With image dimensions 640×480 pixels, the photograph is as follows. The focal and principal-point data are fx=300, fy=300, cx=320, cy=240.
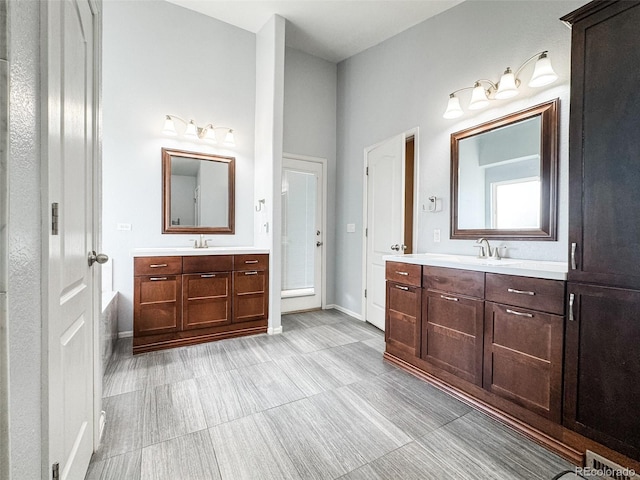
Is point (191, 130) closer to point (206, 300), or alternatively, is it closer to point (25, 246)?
point (206, 300)

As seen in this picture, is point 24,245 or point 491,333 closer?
point 24,245

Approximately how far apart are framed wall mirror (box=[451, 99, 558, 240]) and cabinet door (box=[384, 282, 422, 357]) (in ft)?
2.41

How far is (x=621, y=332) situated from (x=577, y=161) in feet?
2.66

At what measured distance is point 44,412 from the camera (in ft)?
2.53

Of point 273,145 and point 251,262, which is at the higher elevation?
point 273,145

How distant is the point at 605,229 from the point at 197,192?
11.2ft

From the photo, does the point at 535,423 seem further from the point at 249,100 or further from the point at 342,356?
the point at 249,100

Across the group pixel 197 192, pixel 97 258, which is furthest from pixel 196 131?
pixel 97 258

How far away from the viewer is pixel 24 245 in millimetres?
661

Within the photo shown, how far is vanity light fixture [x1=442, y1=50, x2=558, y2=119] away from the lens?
1.94 metres

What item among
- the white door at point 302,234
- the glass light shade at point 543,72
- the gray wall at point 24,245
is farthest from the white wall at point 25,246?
the white door at point 302,234

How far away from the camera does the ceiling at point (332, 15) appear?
2982 mm

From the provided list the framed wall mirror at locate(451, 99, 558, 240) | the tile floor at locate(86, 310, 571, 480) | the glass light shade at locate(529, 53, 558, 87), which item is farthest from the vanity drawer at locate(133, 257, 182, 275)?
the glass light shade at locate(529, 53, 558, 87)

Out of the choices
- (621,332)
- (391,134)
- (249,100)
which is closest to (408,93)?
(391,134)
